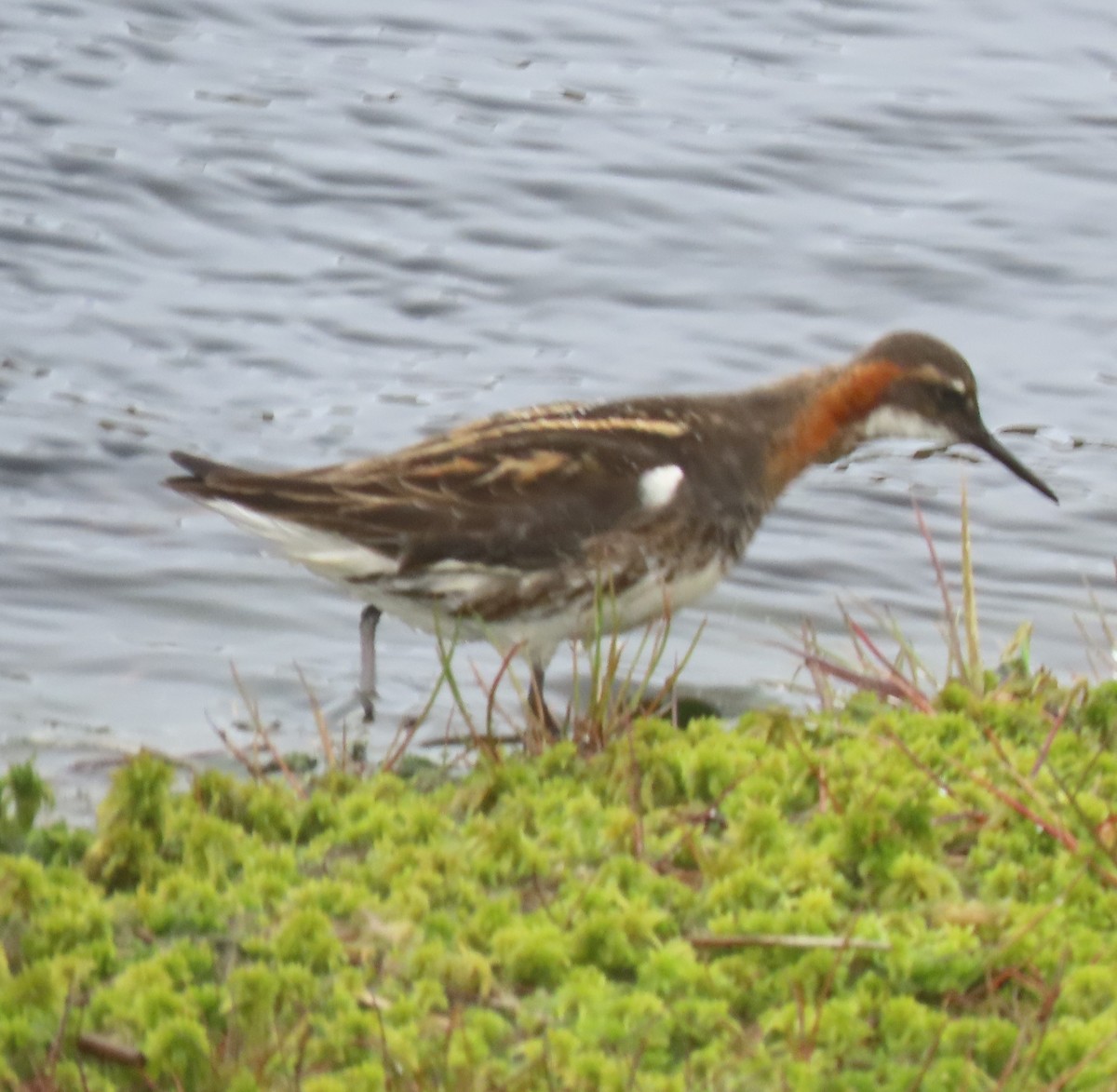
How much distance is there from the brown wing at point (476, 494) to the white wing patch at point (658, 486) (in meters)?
0.02

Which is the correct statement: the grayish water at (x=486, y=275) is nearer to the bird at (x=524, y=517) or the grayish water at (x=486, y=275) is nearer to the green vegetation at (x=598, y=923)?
the bird at (x=524, y=517)

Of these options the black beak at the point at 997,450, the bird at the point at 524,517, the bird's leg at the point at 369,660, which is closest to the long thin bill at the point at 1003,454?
the black beak at the point at 997,450

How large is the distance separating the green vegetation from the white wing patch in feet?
5.70

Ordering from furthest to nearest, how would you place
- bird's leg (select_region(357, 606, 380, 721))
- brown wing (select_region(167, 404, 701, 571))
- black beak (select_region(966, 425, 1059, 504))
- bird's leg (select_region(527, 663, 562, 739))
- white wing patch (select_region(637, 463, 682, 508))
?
black beak (select_region(966, 425, 1059, 504)) → bird's leg (select_region(357, 606, 380, 721)) → white wing patch (select_region(637, 463, 682, 508)) → brown wing (select_region(167, 404, 701, 571)) → bird's leg (select_region(527, 663, 562, 739))

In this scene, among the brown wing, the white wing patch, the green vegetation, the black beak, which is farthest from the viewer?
the black beak

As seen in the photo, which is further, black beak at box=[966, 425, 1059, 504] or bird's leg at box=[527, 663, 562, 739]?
black beak at box=[966, 425, 1059, 504]

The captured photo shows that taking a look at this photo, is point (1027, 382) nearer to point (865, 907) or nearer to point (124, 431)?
point (124, 431)

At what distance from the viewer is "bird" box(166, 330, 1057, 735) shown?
7801mm

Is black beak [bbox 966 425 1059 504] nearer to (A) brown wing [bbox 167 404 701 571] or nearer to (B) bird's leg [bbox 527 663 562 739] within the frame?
(A) brown wing [bbox 167 404 701 571]

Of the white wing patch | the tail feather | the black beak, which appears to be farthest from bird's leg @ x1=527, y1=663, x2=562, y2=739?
the black beak

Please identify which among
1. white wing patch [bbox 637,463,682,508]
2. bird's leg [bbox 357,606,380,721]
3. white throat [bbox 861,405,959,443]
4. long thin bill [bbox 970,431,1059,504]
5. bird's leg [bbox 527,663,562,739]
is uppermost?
white throat [bbox 861,405,959,443]

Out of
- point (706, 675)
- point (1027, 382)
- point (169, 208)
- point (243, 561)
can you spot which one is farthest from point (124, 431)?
point (1027, 382)

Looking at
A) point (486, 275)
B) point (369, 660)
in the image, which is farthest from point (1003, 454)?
point (486, 275)

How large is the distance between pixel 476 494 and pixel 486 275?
524 cm
